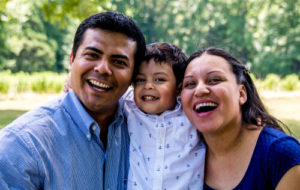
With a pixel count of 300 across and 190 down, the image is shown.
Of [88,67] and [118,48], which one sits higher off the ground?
[118,48]

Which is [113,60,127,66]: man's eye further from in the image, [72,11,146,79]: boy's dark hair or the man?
[72,11,146,79]: boy's dark hair

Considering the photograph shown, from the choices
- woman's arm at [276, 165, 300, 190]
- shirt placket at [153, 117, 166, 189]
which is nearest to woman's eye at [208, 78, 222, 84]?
shirt placket at [153, 117, 166, 189]

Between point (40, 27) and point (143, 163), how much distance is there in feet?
87.9

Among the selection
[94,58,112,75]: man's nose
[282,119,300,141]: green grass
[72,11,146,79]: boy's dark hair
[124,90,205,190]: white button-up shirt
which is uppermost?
[72,11,146,79]: boy's dark hair

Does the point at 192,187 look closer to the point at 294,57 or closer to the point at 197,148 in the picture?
the point at 197,148

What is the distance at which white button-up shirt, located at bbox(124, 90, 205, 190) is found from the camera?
90.0 inches

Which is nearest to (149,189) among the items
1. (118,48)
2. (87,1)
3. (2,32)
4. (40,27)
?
(118,48)

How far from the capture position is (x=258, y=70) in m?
25.8

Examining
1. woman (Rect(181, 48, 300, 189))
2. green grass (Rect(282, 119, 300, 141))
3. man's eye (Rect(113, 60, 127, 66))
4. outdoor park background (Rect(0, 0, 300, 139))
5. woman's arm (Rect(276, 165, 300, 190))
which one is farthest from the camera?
outdoor park background (Rect(0, 0, 300, 139))

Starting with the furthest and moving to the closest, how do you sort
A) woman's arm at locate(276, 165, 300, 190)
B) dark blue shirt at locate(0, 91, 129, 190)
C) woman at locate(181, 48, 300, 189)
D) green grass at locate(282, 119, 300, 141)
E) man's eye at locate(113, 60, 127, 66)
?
green grass at locate(282, 119, 300, 141)
man's eye at locate(113, 60, 127, 66)
woman at locate(181, 48, 300, 189)
woman's arm at locate(276, 165, 300, 190)
dark blue shirt at locate(0, 91, 129, 190)

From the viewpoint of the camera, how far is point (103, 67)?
2.15 metres

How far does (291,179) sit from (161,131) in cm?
100

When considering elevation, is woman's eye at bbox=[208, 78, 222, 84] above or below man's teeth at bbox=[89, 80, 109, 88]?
above

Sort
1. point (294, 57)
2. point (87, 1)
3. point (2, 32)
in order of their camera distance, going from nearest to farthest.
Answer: point (87, 1), point (2, 32), point (294, 57)
